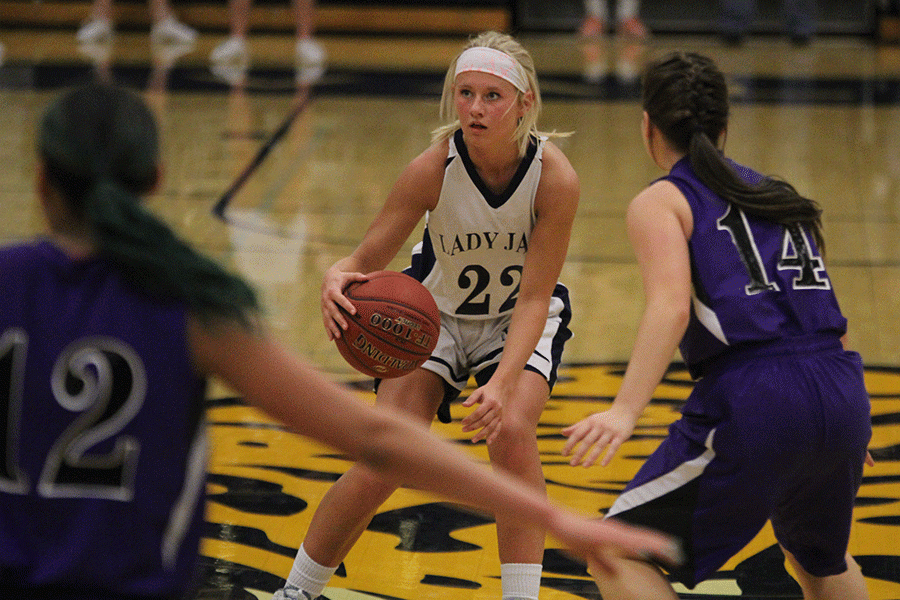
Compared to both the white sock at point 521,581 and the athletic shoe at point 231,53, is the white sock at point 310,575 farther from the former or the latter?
the athletic shoe at point 231,53

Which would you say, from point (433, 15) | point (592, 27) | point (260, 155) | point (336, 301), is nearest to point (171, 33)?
point (433, 15)

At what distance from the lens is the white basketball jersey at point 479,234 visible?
343 cm

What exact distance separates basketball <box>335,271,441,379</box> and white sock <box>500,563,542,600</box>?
2.00 feet

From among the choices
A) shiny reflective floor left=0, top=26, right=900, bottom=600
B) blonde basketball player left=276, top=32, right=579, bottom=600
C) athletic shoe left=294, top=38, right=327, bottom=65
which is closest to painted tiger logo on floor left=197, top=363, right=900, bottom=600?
shiny reflective floor left=0, top=26, right=900, bottom=600

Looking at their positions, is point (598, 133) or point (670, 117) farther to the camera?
point (598, 133)

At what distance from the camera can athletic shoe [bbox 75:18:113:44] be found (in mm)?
12852

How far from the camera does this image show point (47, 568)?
1.65m

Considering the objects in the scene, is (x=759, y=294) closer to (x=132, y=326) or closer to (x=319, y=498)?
(x=132, y=326)

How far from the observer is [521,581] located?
10.8ft

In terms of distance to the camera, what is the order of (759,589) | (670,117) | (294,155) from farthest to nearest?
(294,155) < (759,589) < (670,117)

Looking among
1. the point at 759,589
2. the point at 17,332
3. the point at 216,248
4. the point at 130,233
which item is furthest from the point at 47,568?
the point at 216,248

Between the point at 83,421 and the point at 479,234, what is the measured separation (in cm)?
193

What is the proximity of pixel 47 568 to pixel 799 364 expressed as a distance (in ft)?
5.36

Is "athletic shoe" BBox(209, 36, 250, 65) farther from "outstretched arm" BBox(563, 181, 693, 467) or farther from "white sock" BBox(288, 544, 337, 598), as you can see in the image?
"outstretched arm" BBox(563, 181, 693, 467)
